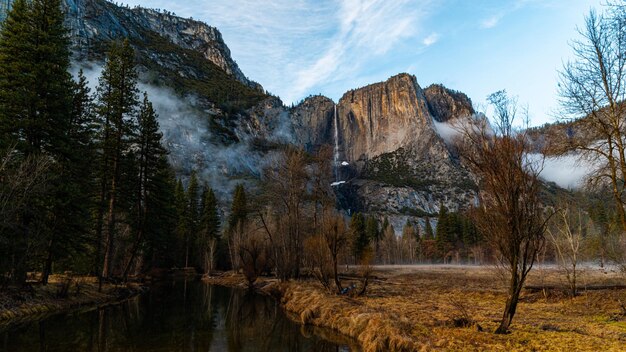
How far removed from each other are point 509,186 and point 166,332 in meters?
14.4

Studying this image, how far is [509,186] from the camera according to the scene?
10562mm

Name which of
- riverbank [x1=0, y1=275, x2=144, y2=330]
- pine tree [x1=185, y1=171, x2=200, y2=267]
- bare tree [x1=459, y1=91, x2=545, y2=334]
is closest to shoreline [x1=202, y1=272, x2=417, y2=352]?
bare tree [x1=459, y1=91, x2=545, y2=334]

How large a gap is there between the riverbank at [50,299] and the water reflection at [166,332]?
983mm

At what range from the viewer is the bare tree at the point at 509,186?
10.6 m

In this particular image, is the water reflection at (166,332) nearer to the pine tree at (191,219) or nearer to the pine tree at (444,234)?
the pine tree at (191,219)

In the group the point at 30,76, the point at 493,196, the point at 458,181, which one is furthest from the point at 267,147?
the point at 493,196

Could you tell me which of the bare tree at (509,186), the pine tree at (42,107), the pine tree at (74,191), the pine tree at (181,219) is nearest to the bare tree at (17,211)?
the pine tree at (42,107)

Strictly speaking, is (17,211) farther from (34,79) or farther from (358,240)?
(358,240)

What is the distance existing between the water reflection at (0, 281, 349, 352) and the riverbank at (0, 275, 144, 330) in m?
0.98

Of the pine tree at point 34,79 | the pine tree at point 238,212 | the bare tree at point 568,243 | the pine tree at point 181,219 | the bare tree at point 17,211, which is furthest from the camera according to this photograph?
the pine tree at point 238,212

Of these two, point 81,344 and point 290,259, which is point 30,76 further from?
point 290,259

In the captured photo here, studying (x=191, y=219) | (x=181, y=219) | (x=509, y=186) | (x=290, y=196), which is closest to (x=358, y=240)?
(x=191, y=219)

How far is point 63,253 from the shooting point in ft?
73.0

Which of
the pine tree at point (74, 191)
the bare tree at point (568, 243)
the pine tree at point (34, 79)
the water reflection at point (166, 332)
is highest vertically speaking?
the pine tree at point (34, 79)
